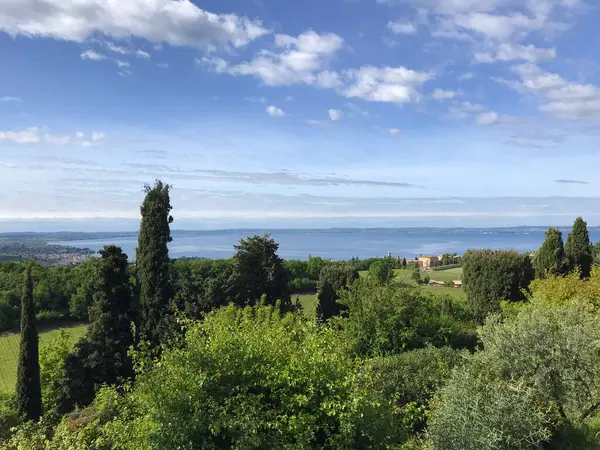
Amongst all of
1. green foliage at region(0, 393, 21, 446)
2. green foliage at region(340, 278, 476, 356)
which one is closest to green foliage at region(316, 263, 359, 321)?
green foliage at region(340, 278, 476, 356)

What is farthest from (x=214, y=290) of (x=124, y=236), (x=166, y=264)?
(x=124, y=236)

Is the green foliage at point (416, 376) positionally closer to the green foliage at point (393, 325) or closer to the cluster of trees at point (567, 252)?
the green foliage at point (393, 325)

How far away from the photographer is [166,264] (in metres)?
20.7

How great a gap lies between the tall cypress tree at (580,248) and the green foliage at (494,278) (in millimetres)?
5610

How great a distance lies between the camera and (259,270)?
69.7ft

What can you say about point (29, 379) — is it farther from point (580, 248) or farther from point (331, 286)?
point (580, 248)

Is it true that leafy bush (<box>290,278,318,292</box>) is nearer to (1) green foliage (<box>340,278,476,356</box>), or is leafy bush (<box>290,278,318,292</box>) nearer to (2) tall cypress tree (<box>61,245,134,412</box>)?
(1) green foliage (<box>340,278,476,356</box>)

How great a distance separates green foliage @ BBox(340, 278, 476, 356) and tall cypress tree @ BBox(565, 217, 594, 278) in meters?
15.1

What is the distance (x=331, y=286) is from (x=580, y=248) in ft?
57.5

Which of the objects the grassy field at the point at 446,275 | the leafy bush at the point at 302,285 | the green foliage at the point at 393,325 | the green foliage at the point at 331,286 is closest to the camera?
the green foliage at the point at 393,325

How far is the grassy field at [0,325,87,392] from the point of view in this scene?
25.6m

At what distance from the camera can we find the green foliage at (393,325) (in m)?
17.9

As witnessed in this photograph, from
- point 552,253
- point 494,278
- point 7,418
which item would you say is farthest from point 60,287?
point 552,253

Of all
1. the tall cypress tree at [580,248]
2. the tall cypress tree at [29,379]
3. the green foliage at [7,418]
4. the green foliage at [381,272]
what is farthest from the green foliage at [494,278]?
the green foliage at [7,418]
